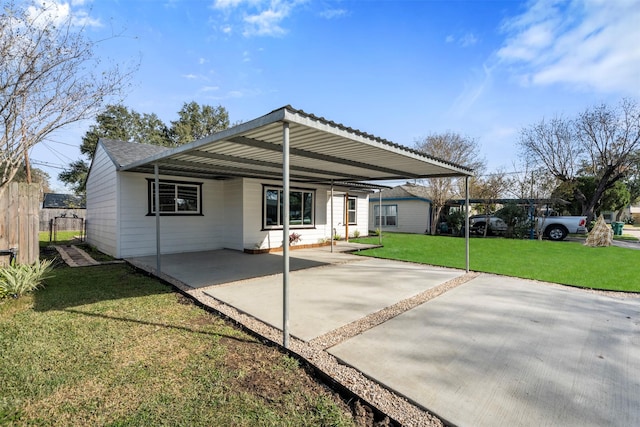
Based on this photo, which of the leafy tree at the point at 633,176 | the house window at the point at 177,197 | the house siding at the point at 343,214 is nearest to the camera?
the house window at the point at 177,197

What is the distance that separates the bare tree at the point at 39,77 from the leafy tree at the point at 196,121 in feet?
75.4

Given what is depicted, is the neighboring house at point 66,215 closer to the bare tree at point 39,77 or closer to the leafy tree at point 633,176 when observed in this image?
the bare tree at point 39,77

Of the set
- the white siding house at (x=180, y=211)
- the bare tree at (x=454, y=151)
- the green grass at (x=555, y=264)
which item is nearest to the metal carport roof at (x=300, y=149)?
the white siding house at (x=180, y=211)

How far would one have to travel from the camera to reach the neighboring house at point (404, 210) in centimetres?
1895

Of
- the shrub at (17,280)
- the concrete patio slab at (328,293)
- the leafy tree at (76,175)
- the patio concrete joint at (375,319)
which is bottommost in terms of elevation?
the patio concrete joint at (375,319)

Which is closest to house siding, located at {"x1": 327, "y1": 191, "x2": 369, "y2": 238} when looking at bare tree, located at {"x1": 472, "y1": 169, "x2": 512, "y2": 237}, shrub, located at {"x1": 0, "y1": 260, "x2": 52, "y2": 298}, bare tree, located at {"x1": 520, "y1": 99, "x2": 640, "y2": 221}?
bare tree, located at {"x1": 472, "y1": 169, "x2": 512, "y2": 237}

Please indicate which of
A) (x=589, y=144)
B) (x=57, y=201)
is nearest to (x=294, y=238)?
(x=589, y=144)

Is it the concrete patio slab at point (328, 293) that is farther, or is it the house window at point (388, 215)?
the house window at point (388, 215)

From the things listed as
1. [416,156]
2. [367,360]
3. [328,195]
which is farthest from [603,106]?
[367,360]

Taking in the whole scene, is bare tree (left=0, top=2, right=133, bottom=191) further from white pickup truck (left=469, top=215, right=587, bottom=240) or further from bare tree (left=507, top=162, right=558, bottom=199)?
bare tree (left=507, top=162, right=558, bottom=199)

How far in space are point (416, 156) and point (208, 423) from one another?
452 centimetres

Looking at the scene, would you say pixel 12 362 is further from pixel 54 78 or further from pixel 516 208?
pixel 516 208

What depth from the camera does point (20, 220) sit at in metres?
5.09

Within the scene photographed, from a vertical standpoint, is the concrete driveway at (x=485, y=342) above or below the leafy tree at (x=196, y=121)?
below
